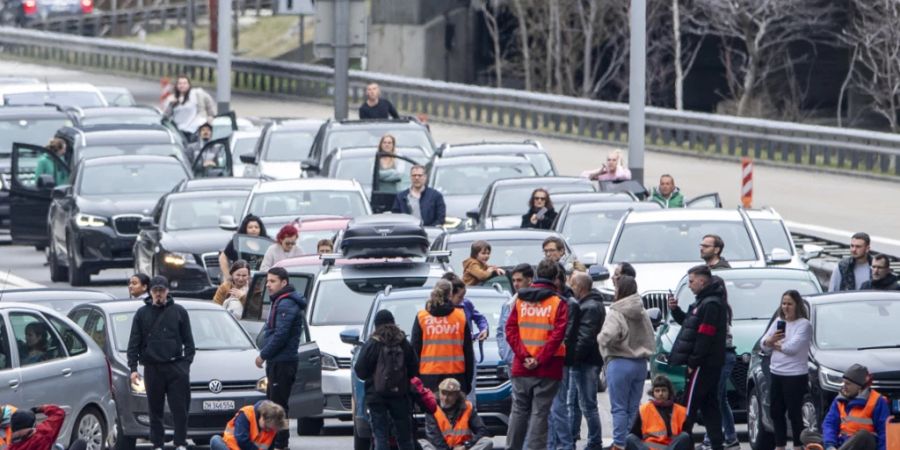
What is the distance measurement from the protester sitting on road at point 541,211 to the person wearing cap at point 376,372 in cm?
Answer: 863

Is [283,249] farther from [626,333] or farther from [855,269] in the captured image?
[626,333]

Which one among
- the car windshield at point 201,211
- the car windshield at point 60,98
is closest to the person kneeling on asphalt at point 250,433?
the car windshield at point 201,211

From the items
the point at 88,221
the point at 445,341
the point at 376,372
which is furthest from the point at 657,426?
the point at 88,221

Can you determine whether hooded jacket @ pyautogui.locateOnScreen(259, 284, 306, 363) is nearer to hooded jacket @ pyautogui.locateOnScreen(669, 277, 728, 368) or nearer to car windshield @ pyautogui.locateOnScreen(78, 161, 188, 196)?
hooded jacket @ pyautogui.locateOnScreen(669, 277, 728, 368)

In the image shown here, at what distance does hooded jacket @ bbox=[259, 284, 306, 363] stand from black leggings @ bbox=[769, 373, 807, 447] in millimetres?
3720

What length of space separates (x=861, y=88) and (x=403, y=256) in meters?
30.2

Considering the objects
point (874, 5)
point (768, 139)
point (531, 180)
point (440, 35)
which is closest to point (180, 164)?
point (531, 180)

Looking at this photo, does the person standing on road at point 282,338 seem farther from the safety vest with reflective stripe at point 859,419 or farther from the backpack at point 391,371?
the safety vest with reflective stripe at point 859,419

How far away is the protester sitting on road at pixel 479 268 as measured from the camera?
65.9ft

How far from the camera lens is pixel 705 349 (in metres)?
16.7

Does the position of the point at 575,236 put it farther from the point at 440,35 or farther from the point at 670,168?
the point at 440,35

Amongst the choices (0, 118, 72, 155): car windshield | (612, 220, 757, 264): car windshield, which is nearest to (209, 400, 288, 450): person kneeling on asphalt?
(612, 220, 757, 264): car windshield

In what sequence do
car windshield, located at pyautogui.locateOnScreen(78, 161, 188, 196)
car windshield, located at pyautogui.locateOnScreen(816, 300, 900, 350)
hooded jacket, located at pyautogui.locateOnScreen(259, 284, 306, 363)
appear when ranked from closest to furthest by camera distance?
1. car windshield, located at pyautogui.locateOnScreen(816, 300, 900, 350)
2. hooded jacket, located at pyautogui.locateOnScreen(259, 284, 306, 363)
3. car windshield, located at pyautogui.locateOnScreen(78, 161, 188, 196)

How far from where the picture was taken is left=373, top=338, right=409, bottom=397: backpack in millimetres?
15812
